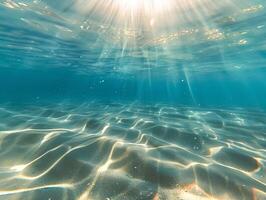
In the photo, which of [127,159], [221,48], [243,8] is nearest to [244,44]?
[221,48]

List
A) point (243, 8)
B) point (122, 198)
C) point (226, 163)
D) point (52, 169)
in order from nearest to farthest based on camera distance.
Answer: point (122, 198) → point (52, 169) → point (226, 163) → point (243, 8)

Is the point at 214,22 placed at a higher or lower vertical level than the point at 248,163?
higher

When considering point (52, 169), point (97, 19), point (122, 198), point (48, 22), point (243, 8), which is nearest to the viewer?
point (122, 198)

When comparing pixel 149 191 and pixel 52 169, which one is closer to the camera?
pixel 149 191

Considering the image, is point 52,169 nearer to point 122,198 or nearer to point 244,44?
point 122,198

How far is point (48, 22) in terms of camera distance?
16031 mm

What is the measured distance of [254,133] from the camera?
8219 millimetres

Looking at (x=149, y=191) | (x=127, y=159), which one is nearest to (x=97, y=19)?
(x=127, y=159)

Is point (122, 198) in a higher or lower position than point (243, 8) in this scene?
lower

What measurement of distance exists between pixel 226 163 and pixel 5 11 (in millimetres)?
15062

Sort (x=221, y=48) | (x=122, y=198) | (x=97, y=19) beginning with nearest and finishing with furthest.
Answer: (x=122, y=198)
(x=97, y=19)
(x=221, y=48)

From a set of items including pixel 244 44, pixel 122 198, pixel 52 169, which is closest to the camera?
pixel 122 198

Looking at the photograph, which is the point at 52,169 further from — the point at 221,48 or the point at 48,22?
the point at 221,48

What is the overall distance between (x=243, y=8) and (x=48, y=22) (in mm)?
12203
